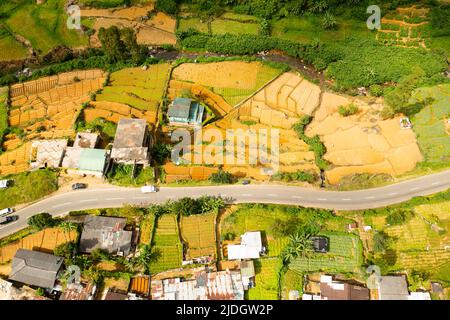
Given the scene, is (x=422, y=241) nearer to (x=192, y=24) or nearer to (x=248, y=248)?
(x=248, y=248)

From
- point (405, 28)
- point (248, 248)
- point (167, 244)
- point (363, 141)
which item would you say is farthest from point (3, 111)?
point (405, 28)

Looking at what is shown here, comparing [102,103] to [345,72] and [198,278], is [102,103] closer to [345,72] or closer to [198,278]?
[198,278]

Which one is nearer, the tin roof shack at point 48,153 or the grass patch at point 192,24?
the tin roof shack at point 48,153

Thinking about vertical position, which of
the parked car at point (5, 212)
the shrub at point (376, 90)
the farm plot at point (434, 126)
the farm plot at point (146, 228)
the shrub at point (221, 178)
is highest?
the shrub at point (376, 90)

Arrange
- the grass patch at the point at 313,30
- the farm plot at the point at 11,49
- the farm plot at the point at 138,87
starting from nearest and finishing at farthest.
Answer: the farm plot at the point at 138,87 → the farm plot at the point at 11,49 → the grass patch at the point at 313,30

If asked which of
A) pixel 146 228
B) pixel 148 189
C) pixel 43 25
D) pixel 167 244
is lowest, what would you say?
pixel 167 244

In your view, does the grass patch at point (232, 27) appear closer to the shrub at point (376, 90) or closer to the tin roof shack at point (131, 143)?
the shrub at point (376, 90)

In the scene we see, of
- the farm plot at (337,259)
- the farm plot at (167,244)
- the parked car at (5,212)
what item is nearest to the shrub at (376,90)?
the farm plot at (337,259)
